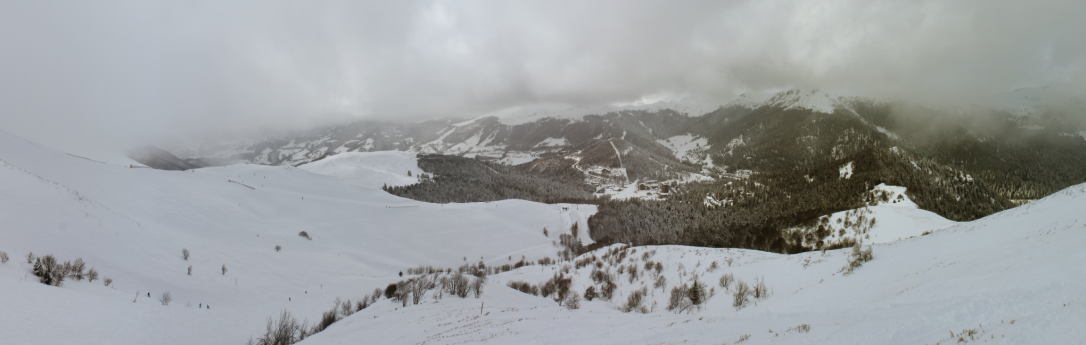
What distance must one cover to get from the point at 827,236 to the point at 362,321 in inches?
1921

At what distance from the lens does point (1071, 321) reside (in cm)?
464

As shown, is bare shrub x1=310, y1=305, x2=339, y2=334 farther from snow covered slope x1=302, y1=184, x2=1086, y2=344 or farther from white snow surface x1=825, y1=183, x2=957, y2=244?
white snow surface x1=825, y1=183, x2=957, y2=244

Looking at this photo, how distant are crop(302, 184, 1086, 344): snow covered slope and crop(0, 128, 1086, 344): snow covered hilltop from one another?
0.06m

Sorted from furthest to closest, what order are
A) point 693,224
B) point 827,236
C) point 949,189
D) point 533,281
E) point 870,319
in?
point 693,224
point 949,189
point 827,236
point 533,281
point 870,319

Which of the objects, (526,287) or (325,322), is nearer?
(325,322)

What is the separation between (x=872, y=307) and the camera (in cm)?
866

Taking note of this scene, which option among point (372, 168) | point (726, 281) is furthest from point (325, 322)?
point (372, 168)

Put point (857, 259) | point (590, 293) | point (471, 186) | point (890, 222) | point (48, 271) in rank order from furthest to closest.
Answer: point (471, 186) < point (890, 222) < point (590, 293) < point (857, 259) < point (48, 271)

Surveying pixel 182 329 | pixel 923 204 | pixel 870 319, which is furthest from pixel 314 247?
pixel 923 204

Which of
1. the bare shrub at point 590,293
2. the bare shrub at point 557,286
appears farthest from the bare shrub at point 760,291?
the bare shrub at point 557,286

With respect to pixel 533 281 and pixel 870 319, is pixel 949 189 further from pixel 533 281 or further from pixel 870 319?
pixel 870 319

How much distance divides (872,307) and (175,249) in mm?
30523

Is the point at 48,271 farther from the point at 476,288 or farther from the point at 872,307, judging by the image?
the point at 872,307

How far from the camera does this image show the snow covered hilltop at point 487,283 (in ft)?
23.1
